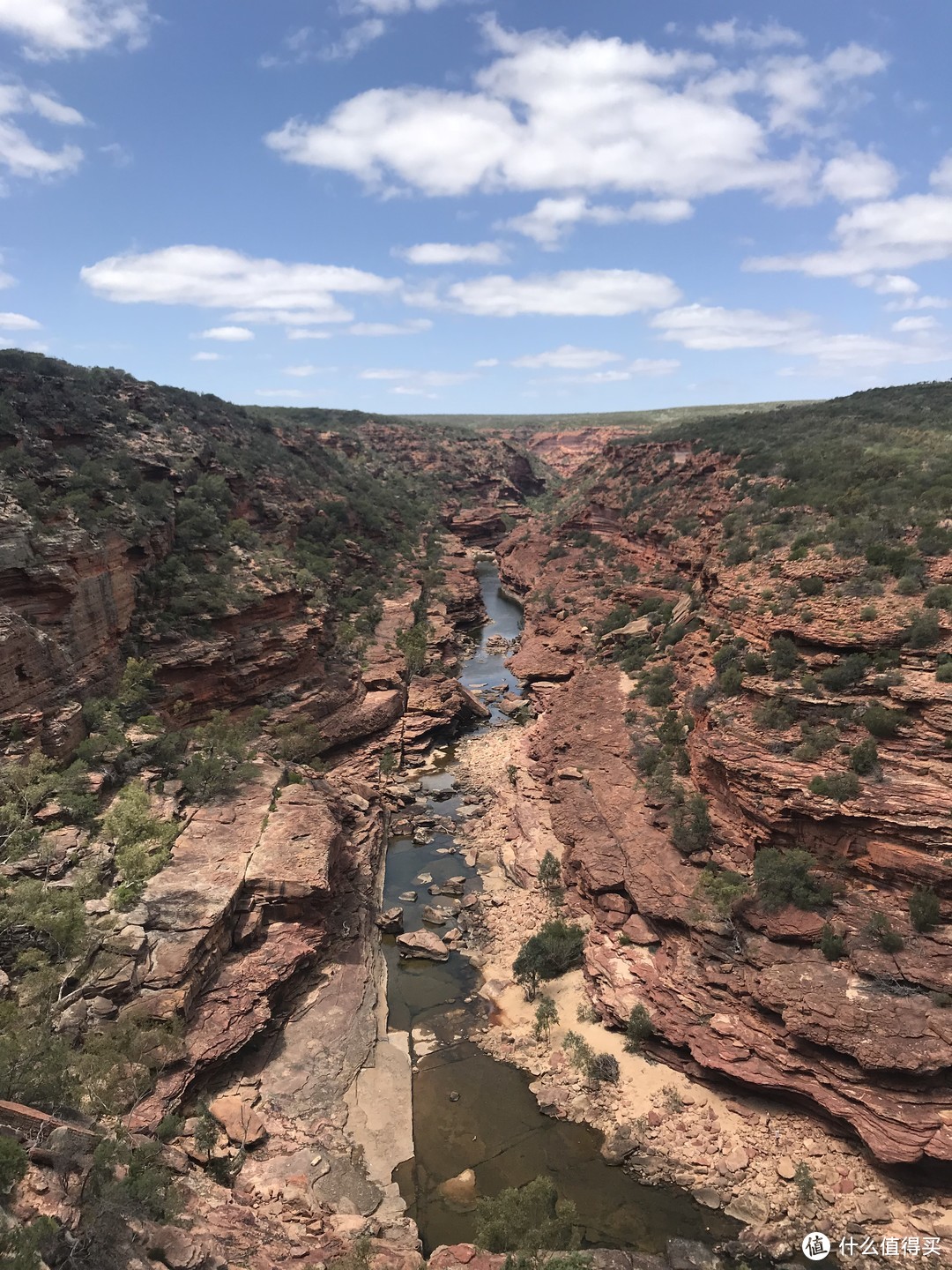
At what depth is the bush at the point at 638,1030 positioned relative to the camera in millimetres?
16797

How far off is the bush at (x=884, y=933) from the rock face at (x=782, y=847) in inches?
4.3

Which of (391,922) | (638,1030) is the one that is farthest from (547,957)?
(391,922)

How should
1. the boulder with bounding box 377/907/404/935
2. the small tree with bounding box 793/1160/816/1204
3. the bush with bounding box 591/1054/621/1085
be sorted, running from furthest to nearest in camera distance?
the boulder with bounding box 377/907/404/935, the bush with bounding box 591/1054/621/1085, the small tree with bounding box 793/1160/816/1204

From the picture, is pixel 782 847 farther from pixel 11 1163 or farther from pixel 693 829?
pixel 11 1163

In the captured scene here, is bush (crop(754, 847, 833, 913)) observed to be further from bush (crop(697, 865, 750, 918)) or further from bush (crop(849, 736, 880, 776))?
bush (crop(849, 736, 880, 776))

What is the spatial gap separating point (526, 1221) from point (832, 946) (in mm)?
8735

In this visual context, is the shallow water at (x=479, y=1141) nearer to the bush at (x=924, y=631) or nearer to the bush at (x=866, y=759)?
the bush at (x=866, y=759)

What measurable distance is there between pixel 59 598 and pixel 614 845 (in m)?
20.2

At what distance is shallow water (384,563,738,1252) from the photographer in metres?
13.5

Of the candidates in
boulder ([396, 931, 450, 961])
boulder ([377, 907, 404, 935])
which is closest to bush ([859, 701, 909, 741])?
boulder ([396, 931, 450, 961])

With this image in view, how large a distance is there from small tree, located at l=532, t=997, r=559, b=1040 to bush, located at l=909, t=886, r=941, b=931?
30.1 ft

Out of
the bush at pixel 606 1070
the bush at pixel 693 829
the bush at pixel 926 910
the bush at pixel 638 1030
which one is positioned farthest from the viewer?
the bush at pixel 693 829

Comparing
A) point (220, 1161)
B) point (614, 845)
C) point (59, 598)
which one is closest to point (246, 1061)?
point (220, 1161)

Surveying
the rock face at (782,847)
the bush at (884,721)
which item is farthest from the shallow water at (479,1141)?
the bush at (884,721)
